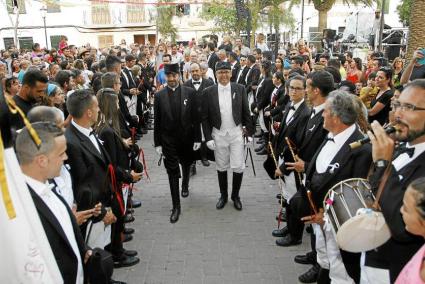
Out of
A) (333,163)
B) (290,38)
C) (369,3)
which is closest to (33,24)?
(290,38)

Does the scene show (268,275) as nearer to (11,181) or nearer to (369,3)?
(11,181)

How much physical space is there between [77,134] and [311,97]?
8.37 ft

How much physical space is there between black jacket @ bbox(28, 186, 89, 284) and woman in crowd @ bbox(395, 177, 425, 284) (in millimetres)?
1963

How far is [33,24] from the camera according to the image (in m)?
35.8

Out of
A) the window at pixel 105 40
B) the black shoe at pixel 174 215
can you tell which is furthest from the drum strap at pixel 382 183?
the window at pixel 105 40

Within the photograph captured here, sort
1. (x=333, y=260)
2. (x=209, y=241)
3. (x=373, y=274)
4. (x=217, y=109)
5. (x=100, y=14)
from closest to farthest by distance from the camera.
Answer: (x=373, y=274) < (x=333, y=260) < (x=209, y=241) < (x=217, y=109) < (x=100, y=14)

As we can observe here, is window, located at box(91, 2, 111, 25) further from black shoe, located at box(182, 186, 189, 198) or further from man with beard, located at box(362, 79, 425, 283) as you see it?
man with beard, located at box(362, 79, 425, 283)

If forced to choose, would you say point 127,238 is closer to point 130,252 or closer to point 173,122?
point 130,252

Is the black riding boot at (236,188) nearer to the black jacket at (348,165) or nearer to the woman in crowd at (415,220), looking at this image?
the black jacket at (348,165)

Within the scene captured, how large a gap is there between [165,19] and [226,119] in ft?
80.8

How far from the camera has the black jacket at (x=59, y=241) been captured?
2.48m

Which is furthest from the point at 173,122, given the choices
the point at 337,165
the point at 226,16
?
the point at 226,16

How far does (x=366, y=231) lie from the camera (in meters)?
2.68

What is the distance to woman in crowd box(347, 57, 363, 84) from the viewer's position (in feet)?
31.2
